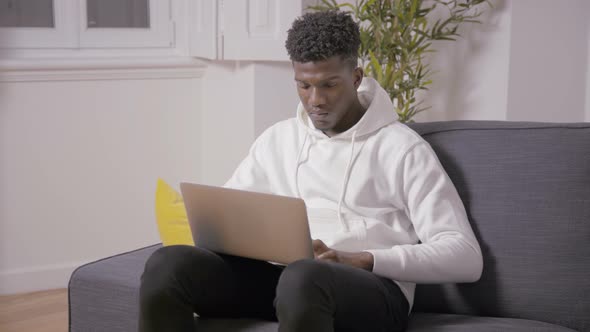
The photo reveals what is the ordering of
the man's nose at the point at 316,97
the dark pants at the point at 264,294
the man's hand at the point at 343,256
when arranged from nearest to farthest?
the dark pants at the point at 264,294 → the man's hand at the point at 343,256 → the man's nose at the point at 316,97

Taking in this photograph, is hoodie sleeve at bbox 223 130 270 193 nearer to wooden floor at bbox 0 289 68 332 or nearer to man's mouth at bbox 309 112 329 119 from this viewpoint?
man's mouth at bbox 309 112 329 119

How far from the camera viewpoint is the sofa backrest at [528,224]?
197 cm

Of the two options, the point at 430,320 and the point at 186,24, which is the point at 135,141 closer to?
the point at 186,24

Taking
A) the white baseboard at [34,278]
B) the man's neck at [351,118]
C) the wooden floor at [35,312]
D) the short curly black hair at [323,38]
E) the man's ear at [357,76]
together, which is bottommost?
the wooden floor at [35,312]

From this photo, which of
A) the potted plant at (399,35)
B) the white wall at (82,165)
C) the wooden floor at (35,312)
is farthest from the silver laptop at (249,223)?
the white wall at (82,165)

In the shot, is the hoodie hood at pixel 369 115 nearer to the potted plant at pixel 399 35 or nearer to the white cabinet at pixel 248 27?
the potted plant at pixel 399 35

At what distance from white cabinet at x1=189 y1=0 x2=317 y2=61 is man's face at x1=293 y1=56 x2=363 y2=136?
1377 mm

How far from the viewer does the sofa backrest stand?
1.97 metres

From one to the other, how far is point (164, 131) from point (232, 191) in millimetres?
2077

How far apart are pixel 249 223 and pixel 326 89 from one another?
44 cm

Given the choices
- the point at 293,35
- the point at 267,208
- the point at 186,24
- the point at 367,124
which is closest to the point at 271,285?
the point at 267,208

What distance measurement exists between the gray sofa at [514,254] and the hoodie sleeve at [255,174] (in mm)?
342

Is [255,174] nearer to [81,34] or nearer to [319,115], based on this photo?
[319,115]

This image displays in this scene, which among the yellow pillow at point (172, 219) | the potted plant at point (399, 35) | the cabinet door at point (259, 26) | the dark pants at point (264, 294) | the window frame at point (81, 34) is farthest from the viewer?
the window frame at point (81, 34)
